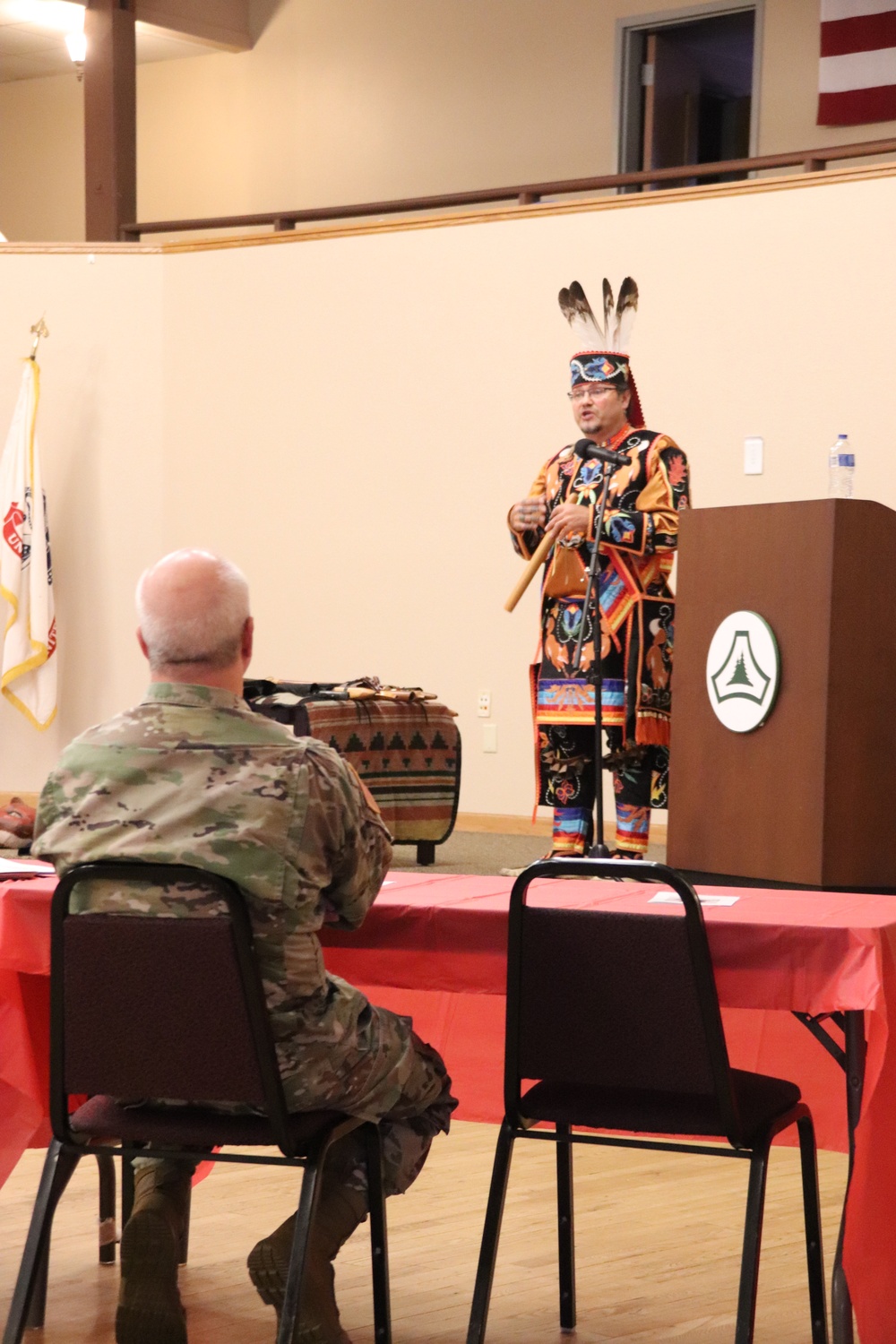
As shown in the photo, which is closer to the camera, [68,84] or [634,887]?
[634,887]

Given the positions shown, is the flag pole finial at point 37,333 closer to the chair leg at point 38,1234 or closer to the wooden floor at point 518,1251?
the wooden floor at point 518,1251

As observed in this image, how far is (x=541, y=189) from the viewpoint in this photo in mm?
6836

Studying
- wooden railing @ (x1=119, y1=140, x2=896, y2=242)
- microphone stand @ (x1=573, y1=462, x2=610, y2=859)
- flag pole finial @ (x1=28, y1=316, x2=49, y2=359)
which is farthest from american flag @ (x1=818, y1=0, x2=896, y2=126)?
microphone stand @ (x1=573, y1=462, x2=610, y2=859)

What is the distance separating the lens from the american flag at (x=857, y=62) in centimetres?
741

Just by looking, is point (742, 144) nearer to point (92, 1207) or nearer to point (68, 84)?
point (68, 84)

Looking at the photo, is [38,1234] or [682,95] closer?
[38,1234]

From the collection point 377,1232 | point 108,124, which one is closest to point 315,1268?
point 377,1232

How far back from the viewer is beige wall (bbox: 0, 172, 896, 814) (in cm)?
634

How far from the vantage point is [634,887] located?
7.61 feet

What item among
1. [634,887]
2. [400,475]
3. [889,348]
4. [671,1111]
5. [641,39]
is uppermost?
[641,39]

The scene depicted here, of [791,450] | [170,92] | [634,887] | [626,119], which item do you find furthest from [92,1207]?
[170,92]

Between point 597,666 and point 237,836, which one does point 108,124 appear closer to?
point 597,666

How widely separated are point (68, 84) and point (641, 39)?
3737mm

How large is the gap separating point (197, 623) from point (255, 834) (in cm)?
28
